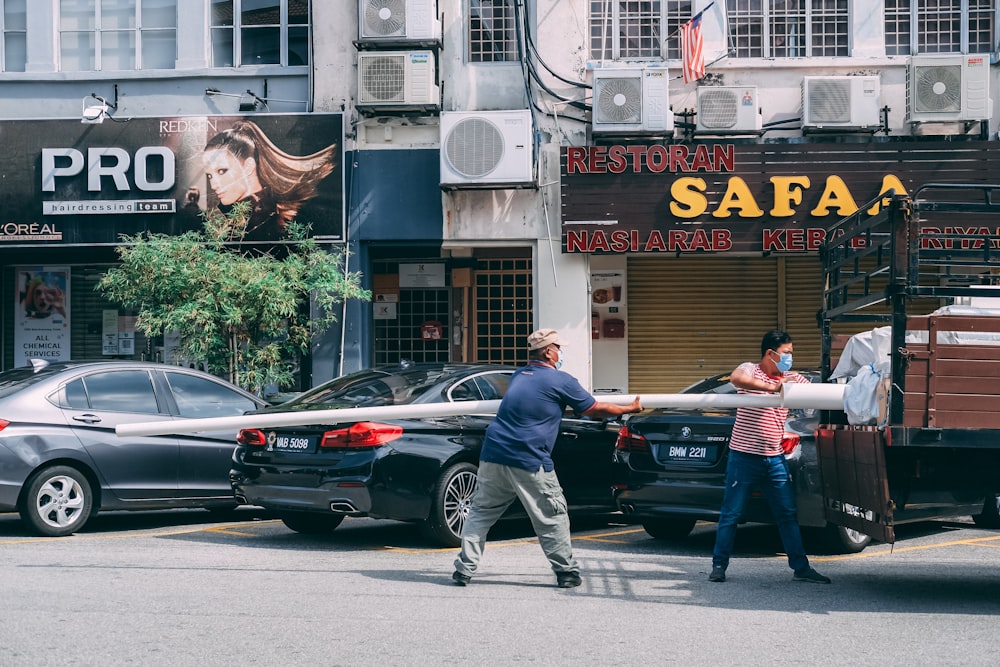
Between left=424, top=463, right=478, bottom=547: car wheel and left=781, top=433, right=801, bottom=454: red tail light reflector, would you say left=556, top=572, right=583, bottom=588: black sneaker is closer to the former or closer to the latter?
left=424, top=463, right=478, bottom=547: car wheel

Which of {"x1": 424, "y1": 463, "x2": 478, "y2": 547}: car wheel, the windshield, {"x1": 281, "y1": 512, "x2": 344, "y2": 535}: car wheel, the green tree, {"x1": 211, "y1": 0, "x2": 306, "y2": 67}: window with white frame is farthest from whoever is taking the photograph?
{"x1": 211, "y1": 0, "x2": 306, "y2": 67}: window with white frame

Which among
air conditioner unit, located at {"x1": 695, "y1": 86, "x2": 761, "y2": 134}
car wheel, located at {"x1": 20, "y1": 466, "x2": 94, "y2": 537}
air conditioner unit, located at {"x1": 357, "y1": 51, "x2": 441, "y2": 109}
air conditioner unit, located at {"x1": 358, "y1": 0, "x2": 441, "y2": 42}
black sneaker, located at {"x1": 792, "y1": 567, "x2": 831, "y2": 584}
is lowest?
black sneaker, located at {"x1": 792, "y1": 567, "x2": 831, "y2": 584}

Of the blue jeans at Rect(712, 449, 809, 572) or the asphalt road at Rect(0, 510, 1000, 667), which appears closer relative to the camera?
the asphalt road at Rect(0, 510, 1000, 667)

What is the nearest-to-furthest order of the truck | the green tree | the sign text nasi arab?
the truck → the green tree → the sign text nasi arab

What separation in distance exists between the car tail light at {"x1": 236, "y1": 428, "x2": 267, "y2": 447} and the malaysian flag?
30.3 feet

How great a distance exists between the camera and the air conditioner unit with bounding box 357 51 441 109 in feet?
57.3

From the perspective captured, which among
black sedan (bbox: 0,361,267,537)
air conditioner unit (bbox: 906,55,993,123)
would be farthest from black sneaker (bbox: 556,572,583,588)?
air conditioner unit (bbox: 906,55,993,123)

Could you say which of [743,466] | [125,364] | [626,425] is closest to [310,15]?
[125,364]

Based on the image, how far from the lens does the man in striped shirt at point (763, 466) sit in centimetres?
875

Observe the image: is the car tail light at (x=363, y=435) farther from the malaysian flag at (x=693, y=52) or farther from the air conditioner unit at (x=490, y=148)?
the malaysian flag at (x=693, y=52)

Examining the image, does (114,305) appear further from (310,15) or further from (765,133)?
(765,133)

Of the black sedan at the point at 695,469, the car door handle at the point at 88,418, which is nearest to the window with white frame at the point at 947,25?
the black sedan at the point at 695,469

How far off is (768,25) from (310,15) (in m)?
6.66

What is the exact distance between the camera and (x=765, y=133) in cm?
1792
